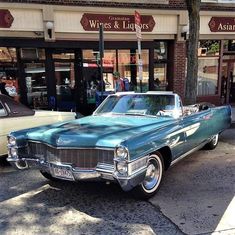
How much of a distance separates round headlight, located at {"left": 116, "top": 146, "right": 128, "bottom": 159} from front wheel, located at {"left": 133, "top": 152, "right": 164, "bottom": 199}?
69cm

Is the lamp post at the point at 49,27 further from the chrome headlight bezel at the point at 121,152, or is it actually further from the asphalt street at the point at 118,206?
the chrome headlight bezel at the point at 121,152

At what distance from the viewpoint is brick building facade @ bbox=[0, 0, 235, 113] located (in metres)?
11.4

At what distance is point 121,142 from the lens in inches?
Result: 171

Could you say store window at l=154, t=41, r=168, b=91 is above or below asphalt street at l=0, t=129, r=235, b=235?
above

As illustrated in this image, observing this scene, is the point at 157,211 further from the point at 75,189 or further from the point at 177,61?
the point at 177,61

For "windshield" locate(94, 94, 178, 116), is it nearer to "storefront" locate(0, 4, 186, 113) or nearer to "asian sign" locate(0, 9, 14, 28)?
"storefront" locate(0, 4, 186, 113)

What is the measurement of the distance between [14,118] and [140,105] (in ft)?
8.12

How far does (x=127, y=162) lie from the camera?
14.0 feet

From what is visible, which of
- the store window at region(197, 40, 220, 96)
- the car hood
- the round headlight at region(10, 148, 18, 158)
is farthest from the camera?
the store window at region(197, 40, 220, 96)

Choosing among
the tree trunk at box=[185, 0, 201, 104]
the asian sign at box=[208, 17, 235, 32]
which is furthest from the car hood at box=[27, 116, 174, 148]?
the asian sign at box=[208, 17, 235, 32]

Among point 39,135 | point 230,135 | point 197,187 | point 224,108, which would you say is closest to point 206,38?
point 230,135

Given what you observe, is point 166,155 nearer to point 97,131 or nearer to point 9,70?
point 97,131

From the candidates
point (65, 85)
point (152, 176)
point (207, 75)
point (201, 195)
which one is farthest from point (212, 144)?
point (207, 75)

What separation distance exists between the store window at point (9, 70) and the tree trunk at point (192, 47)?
5636 millimetres
